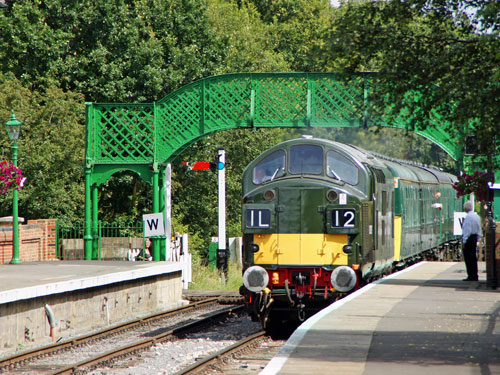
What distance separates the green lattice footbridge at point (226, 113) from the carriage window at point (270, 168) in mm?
8162

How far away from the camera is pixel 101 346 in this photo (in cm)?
1495

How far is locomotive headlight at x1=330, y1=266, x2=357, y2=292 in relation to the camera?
46.5 feet

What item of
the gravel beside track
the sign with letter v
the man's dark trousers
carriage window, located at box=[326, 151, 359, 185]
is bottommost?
the gravel beside track

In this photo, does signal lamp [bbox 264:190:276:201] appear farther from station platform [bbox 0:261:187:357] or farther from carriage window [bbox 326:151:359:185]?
station platform [bbox 0:261:187:357]

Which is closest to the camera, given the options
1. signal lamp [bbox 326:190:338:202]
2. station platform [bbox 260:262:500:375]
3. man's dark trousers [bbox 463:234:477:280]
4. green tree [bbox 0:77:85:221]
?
station platform [bbox 260:262:500:375]

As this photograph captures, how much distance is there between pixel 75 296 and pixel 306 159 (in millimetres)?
5471

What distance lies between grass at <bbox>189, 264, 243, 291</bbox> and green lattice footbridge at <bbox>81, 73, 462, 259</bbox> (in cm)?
294

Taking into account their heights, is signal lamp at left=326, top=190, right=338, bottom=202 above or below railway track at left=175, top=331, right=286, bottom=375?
above

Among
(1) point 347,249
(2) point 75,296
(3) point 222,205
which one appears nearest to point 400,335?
(1) point 347,249

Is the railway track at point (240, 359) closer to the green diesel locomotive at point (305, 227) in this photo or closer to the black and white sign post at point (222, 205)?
the green diesel locomotive at point (305, 227)

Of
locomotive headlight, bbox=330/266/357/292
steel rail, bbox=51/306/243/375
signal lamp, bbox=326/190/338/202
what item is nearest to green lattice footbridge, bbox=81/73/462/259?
steel rail, bbox=51/306/243/375

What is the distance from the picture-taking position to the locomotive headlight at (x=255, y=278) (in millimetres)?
14188

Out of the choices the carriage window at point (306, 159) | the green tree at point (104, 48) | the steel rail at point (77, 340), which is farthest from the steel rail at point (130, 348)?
the green tree at point (104, 48)

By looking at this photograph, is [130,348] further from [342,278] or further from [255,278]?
[342,278]
